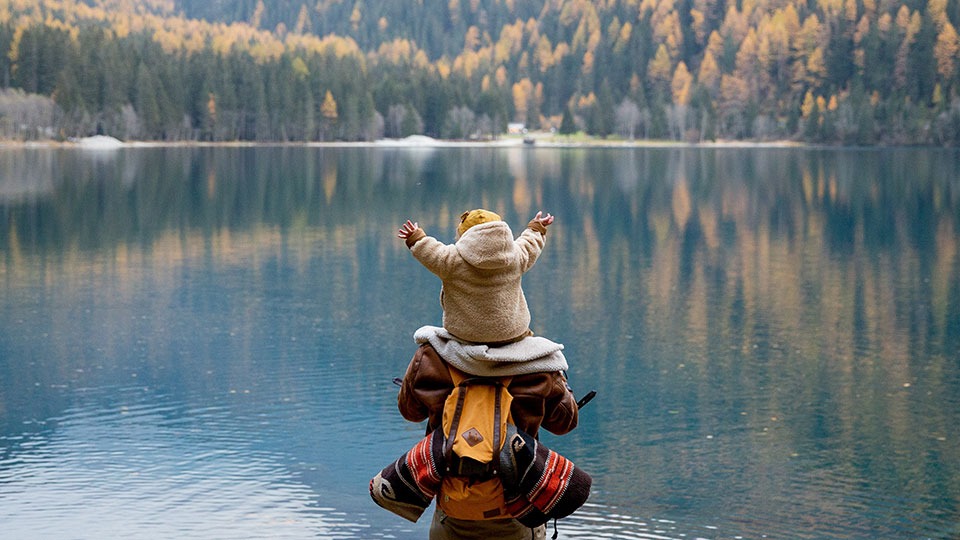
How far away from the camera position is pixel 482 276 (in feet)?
17.6

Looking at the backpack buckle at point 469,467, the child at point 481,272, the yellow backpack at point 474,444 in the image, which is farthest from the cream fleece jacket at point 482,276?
the backpack buckle at point 469,467

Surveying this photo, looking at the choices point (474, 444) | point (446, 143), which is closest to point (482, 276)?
point (474, 444)

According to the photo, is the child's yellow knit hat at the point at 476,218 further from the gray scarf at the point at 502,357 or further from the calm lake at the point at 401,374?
the calm lake at the point at 401,374

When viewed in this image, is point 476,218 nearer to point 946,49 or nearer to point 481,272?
point 481,272

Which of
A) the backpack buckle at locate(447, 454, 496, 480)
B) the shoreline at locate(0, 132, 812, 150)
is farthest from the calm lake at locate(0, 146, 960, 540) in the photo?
the shoreline at locate(0, 132, 812, 150)

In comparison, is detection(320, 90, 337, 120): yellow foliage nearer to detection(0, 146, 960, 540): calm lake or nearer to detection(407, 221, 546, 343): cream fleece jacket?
detection(0, 146, 960, 540): calm lake

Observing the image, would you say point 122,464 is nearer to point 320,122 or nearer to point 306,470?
point 306,470

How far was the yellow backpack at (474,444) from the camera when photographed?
5.36m

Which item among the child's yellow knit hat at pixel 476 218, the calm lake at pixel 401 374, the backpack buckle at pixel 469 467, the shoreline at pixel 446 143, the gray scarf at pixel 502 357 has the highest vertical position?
the shoreline at pixel 446 143

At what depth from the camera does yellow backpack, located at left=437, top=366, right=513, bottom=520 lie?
17.6 ft

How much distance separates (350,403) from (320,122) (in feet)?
523

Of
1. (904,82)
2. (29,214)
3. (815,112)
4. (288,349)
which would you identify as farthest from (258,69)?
(288,349)

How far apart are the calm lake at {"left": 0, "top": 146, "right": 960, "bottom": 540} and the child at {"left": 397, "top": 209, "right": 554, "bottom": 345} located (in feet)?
16.1

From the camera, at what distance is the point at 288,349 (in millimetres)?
17328
